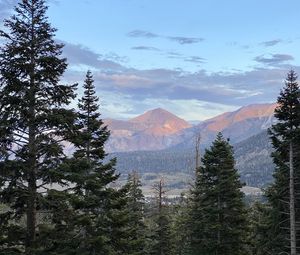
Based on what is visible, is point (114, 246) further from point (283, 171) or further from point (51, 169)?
point (51, 169)

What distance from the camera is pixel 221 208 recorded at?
131 ft

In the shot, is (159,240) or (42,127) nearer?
(42,127)

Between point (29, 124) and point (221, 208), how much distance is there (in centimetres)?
2610

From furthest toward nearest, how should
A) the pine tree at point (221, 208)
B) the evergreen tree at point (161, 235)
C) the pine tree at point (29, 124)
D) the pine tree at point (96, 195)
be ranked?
1. the evergreen tree at point (161, 235)
2. the pine tree at point (221, 208)
3. the pine tree at point (96, 195)
4. the pine tree at point (29, 124)

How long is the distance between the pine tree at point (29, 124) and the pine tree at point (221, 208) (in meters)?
23.8

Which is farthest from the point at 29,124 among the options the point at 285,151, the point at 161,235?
the point at 161,235

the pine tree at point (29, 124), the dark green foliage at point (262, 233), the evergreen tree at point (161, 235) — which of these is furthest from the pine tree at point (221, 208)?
the pine tree at point (29, 124)

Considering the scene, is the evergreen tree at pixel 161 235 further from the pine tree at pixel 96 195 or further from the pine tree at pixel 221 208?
the pine tree at pixel 96 195

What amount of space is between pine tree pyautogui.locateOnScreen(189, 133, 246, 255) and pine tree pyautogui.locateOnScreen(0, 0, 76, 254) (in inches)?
935

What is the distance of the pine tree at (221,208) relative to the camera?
39.5 m

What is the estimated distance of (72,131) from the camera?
18250 millimetres

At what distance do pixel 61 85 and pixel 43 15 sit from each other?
283 cm

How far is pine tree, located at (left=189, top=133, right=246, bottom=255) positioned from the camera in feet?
130

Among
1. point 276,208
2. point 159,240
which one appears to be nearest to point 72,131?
point 276,208
